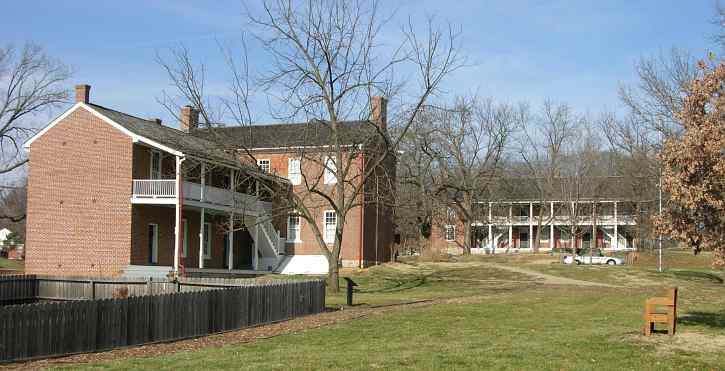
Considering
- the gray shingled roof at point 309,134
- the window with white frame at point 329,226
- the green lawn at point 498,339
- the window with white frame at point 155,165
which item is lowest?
the green lawn at point 498,339

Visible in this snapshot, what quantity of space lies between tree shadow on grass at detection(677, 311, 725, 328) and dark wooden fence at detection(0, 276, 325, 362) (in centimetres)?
993

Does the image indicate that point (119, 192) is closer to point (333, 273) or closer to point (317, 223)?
point (333, 273)

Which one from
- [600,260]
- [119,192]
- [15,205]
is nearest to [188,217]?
[119,192]

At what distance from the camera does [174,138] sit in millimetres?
36281

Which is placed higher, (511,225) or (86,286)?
(511,225)

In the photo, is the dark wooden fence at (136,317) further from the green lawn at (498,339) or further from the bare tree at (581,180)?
the bare tree at (581,180)

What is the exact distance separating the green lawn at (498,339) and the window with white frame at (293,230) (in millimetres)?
17048

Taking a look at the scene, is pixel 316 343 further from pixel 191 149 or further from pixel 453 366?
pixel 191 149

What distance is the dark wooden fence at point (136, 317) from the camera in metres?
14.0

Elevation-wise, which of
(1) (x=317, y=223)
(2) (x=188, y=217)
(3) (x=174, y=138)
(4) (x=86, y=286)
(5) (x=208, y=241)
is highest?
(3) (x=174, y=138)

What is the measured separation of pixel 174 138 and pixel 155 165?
1564 millimetres

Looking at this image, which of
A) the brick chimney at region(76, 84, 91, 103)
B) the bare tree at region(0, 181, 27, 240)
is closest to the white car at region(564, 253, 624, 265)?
the brick chimney at region(76, 84, 91, 103)

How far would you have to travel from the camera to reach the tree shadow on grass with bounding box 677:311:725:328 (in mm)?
17186

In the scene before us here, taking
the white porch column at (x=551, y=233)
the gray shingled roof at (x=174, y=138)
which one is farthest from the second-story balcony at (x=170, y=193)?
the white porch column at (x=551, y=233)
